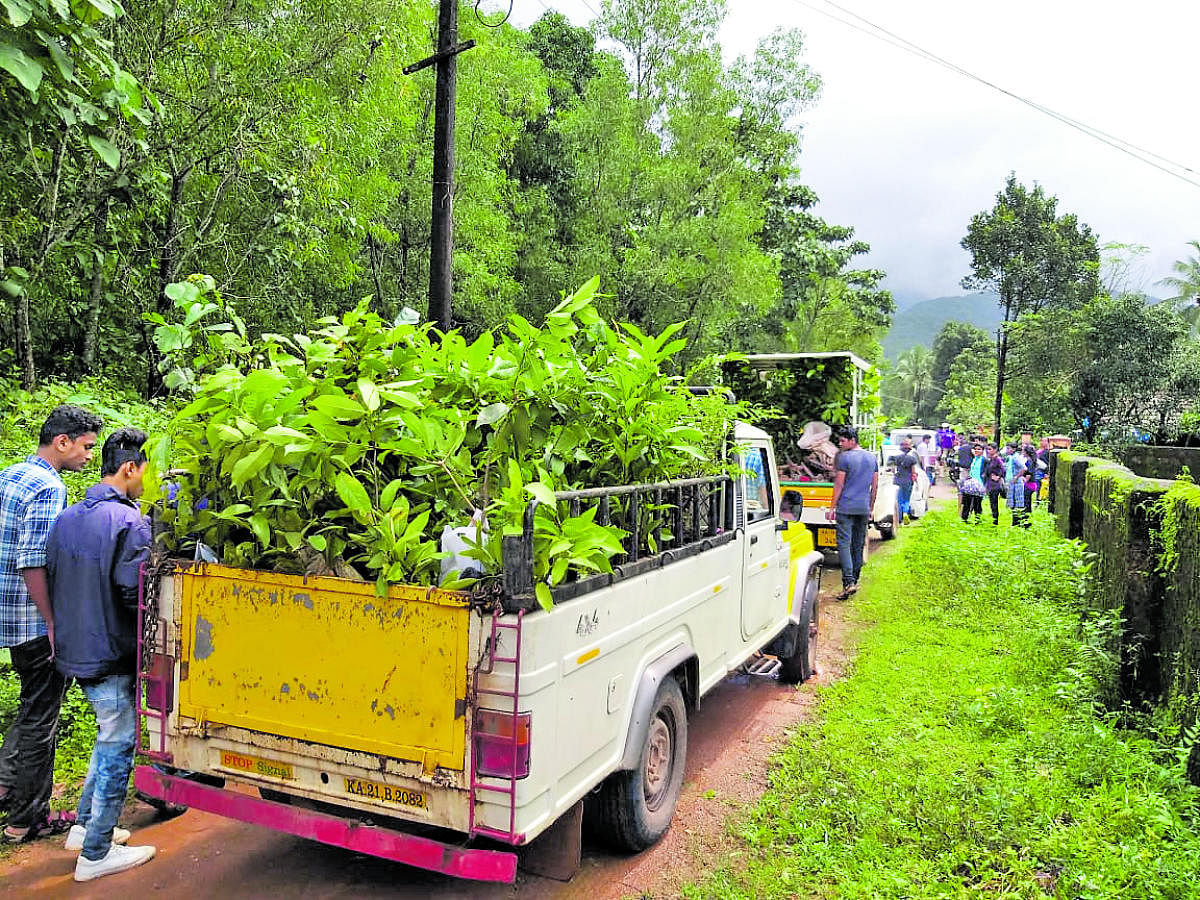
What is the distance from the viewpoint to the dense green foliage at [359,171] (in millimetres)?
8938

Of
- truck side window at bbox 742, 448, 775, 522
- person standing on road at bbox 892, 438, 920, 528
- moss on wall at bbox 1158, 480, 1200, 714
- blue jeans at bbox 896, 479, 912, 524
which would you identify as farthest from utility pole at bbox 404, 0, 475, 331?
blue jeans at bbox 896, 479, 912, 524

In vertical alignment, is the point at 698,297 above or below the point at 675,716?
above

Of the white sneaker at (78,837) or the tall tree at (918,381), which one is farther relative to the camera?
the tall tree at (918,381)

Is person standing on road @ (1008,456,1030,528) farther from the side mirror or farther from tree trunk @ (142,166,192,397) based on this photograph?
tree trunk @ (142,166,192,397)

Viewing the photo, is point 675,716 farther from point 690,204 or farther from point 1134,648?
point 690,204

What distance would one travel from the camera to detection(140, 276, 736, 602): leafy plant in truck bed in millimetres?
3121

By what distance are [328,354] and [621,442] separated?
1.35 metres

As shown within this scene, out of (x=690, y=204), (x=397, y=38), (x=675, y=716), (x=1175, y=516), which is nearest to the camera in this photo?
(x=675, y=716)

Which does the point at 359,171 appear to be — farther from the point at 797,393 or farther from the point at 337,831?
the point at 337,831

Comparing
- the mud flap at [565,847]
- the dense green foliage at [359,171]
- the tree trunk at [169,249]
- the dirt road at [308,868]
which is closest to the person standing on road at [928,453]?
the dense green foliage at [359,171]

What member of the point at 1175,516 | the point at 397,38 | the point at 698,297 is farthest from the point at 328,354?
the point at 698,297

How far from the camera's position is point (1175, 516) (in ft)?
16.4

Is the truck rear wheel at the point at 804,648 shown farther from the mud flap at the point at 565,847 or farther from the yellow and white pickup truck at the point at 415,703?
the mud flap at the point at 565,847

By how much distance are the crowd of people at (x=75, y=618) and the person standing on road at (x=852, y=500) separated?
745cm
